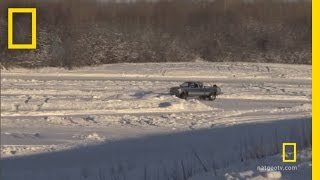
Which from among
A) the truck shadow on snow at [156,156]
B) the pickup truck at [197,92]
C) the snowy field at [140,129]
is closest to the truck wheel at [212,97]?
the pickup truck at [197,92]

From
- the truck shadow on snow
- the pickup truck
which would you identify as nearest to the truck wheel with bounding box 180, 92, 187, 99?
the pickup truck

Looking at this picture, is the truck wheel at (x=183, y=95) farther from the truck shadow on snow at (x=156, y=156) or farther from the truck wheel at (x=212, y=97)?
the truck shadow on snow at (x=156, y=156)

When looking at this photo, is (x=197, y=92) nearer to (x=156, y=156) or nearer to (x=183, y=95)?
(x=183, y=95)

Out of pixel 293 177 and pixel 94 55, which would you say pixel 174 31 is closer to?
pixel 94 55

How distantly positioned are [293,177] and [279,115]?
37.0ft

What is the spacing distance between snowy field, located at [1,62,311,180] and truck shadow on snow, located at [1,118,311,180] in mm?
18

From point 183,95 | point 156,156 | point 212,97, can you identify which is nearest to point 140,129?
point 156,156

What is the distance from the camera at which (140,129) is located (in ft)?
41.3

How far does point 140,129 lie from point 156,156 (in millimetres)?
3319

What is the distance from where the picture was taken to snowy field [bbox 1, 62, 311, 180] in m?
6.91

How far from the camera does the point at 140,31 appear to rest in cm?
3406

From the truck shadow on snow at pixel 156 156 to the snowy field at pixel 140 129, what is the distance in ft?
0.06

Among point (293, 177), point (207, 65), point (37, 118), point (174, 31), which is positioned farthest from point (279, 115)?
point (174, 31)

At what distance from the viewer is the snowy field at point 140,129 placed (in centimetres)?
691
